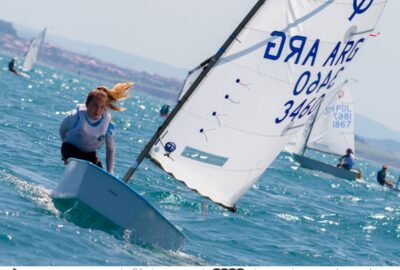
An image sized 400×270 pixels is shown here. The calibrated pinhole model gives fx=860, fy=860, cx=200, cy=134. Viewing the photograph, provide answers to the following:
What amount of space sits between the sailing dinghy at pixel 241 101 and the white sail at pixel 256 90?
1cm

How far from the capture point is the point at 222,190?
11195 mm

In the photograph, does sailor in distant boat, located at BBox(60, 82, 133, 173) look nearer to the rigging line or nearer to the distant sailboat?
the rigging line

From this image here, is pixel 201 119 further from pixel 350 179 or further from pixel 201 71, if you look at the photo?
pixel 350 179

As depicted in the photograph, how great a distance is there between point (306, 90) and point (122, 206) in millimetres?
2788

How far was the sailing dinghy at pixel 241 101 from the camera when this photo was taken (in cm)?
1038

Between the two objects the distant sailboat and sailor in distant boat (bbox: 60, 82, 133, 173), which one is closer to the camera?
sailor in distant boat (bbox: 60, 82, 133, 173)

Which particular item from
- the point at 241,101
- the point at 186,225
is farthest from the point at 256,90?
the point at 186,225

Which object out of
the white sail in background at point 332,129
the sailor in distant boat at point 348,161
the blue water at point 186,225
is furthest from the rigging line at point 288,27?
the white sail in background at point 332,129

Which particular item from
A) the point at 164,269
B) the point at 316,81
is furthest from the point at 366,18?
the point at 164,269

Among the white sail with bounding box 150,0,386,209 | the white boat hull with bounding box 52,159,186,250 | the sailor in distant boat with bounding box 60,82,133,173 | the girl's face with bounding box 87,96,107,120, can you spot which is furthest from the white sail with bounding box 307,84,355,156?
the white boat hull with bounding box 52,159,186,250

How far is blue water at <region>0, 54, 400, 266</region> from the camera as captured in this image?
9547 millimetres

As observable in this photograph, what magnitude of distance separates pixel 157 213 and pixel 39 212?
5.08 ft

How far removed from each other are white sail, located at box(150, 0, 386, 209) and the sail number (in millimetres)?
15

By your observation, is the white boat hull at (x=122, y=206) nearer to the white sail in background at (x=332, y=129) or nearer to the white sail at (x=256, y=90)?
the white sail at (x=256, y=90)
